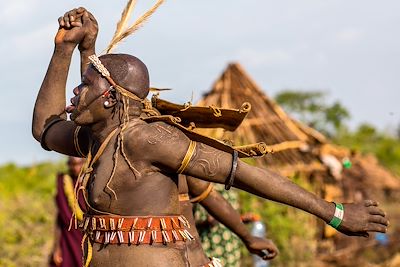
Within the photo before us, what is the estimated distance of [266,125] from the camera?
13.3 meters

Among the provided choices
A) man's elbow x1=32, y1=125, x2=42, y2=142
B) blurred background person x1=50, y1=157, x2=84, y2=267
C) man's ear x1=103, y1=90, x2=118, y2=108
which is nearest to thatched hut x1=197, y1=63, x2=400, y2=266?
blurred background person x1=50, y1=157, x2=84, y2=267

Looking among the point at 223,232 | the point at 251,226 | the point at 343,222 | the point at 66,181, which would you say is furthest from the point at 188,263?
the point at 251,226

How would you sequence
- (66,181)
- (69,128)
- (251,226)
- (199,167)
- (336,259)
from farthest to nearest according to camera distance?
(336,259), (251,226), (66,181), (69,128), (199,167)

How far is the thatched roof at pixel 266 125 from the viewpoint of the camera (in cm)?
1275

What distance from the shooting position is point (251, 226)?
35.8ft

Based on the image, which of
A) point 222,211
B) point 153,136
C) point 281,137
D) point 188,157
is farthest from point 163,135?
point 281,137

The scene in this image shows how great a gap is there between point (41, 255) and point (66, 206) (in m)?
3.06

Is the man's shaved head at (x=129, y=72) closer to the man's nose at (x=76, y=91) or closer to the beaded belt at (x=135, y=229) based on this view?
the man's nose at (x=76, y=91)

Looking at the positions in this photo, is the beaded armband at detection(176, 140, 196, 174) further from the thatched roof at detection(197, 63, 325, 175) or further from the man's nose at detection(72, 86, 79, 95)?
the thatched roof at detection(197, 63, 325, 175)

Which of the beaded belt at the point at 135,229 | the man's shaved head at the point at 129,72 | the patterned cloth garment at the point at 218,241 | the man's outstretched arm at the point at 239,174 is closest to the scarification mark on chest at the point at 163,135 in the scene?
the man's outstretched arm at the point at 239,174

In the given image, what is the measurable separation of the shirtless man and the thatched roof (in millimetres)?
8097

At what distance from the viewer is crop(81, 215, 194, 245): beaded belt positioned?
13.7ft

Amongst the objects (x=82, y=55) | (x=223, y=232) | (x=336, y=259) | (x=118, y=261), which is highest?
(x=336, y=259)

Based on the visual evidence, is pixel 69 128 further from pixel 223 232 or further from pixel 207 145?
pixel 223 232
